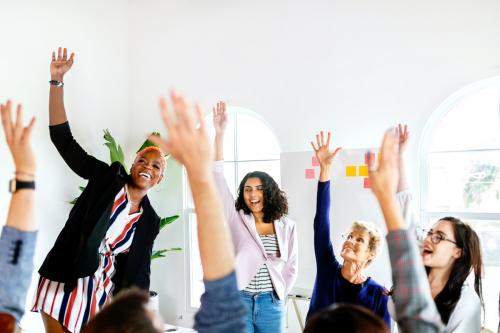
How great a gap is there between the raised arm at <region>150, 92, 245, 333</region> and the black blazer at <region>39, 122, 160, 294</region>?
1.45 m

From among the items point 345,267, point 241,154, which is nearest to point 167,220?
point 241,154

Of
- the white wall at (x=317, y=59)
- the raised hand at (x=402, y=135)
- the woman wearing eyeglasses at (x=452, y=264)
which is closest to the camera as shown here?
the woman wearing eyeglasses at (x=452, y=264)

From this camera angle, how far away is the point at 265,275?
2.79m

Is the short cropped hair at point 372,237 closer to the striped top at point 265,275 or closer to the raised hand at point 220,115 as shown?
the striped top at point 265,275

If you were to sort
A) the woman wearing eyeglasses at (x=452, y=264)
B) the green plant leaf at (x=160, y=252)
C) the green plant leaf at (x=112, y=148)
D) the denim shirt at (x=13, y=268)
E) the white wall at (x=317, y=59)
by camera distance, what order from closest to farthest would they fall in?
the denim shirt at (x=13, y=268) → the woman wearing eyeglasses at (x=452, y=264) → the white wall at (x=317, y=59) → the green plant leaf at (x=112, y=148) → the green plant leaf at (x=160, y=252)

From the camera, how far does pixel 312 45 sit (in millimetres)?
3637

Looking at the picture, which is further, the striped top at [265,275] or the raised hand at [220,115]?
the striped top at [265,275]

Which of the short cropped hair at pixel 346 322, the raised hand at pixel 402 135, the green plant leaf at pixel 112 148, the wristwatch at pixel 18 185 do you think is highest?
the green plant leaf at pixel 112 148

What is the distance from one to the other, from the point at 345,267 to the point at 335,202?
1241 millimetres

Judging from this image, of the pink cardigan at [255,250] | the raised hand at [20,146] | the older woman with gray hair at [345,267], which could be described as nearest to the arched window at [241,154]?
the pink cardigan at [255,250]

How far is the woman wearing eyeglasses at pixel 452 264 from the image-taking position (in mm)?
1604

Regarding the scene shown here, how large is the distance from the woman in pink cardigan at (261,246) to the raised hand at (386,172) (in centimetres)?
162

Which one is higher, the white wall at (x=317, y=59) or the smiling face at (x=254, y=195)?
the white wall at (x=317, y=59)

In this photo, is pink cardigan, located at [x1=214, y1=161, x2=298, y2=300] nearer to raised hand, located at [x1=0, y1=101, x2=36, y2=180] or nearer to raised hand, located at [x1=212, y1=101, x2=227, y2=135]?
raised hand, located at [x1=212, y1=101, x2=227, y2=135]
